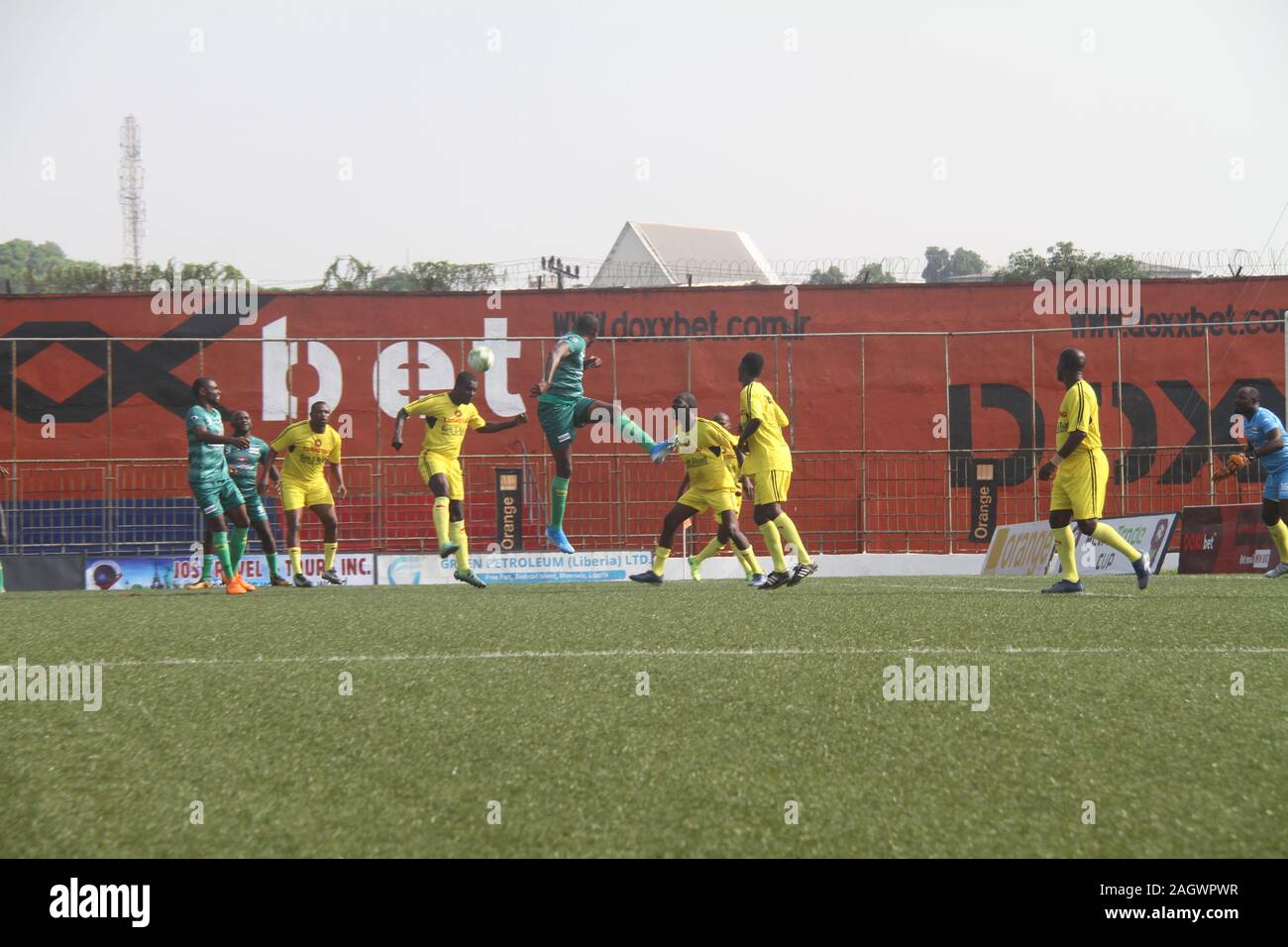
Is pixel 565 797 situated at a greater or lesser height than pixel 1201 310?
lesser

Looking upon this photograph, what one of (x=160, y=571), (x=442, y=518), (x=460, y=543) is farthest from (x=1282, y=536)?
(x=160, y=571)

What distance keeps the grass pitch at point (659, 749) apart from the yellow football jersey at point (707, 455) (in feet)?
23.4

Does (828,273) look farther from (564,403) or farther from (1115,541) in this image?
(1115,541)

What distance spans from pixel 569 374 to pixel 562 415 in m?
0.48

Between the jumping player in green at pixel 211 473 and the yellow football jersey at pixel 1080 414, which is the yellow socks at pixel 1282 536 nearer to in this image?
the yellow football jersey at pixel 1080 414

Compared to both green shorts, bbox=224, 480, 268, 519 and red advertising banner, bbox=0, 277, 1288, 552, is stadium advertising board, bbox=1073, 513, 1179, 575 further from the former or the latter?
green shorts, bbox=224, 480, 268, 519

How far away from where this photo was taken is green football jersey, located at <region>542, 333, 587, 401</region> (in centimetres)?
1441

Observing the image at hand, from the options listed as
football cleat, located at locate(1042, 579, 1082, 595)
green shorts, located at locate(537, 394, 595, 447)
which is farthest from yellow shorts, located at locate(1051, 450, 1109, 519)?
green shorts, located at locate(537, 394, 595, 447)

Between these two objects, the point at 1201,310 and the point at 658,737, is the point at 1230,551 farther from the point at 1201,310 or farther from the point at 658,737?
the point at 658,737

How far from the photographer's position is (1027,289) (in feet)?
89.8

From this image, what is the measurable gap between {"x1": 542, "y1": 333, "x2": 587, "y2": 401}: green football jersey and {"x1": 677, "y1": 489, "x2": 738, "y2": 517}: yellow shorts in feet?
5.61
